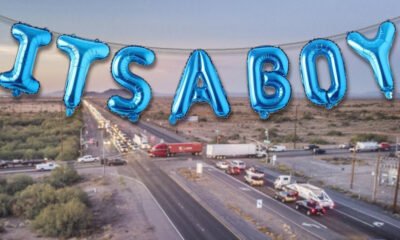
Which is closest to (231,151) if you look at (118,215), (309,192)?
Result: (309,192)

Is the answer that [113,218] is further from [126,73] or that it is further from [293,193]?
[126,73]

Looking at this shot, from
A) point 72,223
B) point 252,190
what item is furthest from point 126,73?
point 252,190

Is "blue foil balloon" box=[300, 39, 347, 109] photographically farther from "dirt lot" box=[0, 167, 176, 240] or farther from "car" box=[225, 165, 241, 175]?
"car" box=[225, 165, 241, 175]

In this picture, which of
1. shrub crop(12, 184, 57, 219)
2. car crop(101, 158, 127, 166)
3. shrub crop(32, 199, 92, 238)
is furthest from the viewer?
car crop(101, 158, 127, 166)

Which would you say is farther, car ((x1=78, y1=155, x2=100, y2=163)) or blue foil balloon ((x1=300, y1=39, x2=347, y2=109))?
car ((x1=78, y1=155, x2=100, y2=163))

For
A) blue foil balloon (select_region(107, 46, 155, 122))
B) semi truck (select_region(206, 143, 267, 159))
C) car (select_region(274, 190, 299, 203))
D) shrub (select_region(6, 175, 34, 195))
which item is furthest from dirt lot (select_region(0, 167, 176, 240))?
semi truck (select_region(206, 143, 267, 159))

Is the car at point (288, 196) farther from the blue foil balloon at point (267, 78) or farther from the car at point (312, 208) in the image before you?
the blue foil balloon at point (267, 78)
